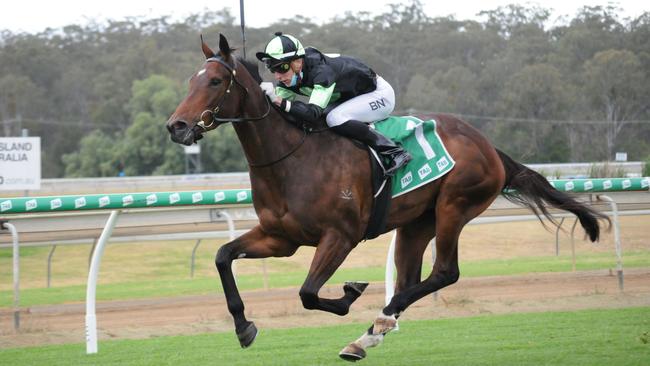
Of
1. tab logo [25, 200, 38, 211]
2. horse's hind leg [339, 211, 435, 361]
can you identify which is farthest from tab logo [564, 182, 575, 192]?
tab logo [25, 200, 38, 211]

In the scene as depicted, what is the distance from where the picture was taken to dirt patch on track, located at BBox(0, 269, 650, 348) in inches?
373

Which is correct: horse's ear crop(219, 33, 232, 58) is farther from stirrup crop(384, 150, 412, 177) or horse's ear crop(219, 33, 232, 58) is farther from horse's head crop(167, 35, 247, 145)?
stirrup crop(384, 150, 412, 177)

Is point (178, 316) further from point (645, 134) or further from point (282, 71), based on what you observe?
point (645, 134)

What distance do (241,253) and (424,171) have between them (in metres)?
1.65

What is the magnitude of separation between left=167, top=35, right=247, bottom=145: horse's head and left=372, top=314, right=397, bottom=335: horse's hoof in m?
1.85

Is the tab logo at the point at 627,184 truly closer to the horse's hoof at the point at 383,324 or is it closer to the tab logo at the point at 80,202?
the horse's hoof at the point at 383,324

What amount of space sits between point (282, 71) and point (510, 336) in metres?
3.04

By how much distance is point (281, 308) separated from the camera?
415 inches

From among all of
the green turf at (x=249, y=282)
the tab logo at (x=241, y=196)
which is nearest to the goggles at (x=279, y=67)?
the tab logo at (x=241, y=196)

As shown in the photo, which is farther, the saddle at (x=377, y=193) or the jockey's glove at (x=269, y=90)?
the saddle at (x=377, y=193)

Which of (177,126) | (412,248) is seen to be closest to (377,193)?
(412,248)

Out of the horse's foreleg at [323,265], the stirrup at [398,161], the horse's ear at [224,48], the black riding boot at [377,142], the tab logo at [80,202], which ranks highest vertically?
the horse's ear at [224,48]

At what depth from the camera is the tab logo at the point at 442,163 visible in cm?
Answer: 762

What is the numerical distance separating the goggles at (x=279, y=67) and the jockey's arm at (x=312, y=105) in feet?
0.79
